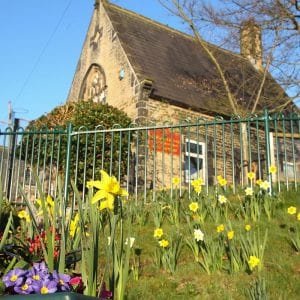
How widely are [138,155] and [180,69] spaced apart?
7.13 m

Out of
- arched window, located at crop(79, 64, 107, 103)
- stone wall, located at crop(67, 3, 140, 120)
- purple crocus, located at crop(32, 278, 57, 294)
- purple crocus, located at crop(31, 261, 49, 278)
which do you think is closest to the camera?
purple crocus, located at crop(32, 278, 57, 294)

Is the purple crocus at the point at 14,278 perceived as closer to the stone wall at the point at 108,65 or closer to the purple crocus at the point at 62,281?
the purple crocus at the point at 62,281

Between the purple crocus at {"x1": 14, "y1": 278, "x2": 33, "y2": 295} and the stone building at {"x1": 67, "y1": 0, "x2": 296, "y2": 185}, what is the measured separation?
1064 centimetres

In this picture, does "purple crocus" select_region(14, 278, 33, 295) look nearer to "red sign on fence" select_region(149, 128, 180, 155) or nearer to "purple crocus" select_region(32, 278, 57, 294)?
"purple crocus" select_region(32, 278, 57, 294)

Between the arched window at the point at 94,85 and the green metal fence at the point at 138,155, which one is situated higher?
the arched window at the point at 94,85

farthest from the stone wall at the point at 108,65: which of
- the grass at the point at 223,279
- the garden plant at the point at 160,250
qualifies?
the grass at the point at 223,279

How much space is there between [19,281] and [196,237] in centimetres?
249

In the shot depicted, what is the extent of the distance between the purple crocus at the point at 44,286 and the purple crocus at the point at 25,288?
0.02m

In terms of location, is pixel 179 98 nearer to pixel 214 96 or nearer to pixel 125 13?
pixel 214 96

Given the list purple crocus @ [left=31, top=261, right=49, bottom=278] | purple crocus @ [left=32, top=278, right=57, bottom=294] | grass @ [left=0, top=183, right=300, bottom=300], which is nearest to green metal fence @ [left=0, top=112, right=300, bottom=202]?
grass @ [left=0, top=183, right=300, bottom=300]

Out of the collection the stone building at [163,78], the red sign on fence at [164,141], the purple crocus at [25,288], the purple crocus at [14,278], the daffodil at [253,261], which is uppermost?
the stone building at [163,78]

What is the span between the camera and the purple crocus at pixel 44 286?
5.99 ft

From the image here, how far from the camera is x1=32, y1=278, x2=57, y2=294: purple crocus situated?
5.99 ft

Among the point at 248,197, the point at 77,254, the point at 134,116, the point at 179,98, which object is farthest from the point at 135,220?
the point at 179,98
